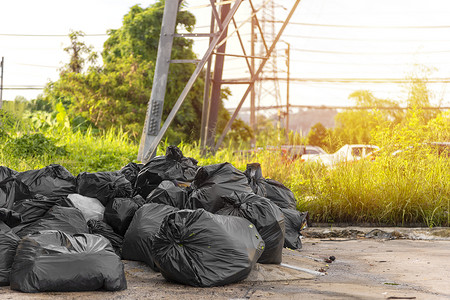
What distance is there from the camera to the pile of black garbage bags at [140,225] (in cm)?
362

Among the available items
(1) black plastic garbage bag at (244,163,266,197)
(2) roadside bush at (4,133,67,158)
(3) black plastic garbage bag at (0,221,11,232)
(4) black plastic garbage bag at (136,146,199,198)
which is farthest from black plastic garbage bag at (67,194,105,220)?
(2) roadside bush at (4,133,67,158)

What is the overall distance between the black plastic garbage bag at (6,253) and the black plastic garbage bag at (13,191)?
108cm

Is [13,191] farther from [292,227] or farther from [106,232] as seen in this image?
[292,227]

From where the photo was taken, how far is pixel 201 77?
22734 millimetres

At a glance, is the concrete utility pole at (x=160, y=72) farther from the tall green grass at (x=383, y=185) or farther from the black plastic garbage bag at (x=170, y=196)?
the black plastic garbage bag at (x=170, y=196)

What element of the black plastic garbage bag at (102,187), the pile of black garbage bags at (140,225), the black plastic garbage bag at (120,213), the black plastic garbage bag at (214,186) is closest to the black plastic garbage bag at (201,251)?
the pile of black garbage bags at (140,225)

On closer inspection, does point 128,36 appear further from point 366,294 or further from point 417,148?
point 366,294

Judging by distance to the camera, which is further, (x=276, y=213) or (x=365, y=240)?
(x=365, y=240)

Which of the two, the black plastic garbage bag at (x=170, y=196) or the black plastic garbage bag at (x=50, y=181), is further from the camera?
the black plastic garbage bag at (x=50, y=181)

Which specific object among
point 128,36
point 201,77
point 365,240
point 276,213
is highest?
point 128,36

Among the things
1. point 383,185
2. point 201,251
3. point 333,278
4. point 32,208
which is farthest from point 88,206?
point 383,185

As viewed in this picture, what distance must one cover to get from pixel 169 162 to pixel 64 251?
221 cm

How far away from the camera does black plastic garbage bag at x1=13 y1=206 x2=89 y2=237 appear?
174 inches

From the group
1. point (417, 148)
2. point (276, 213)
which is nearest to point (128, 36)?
point (417, 148)
